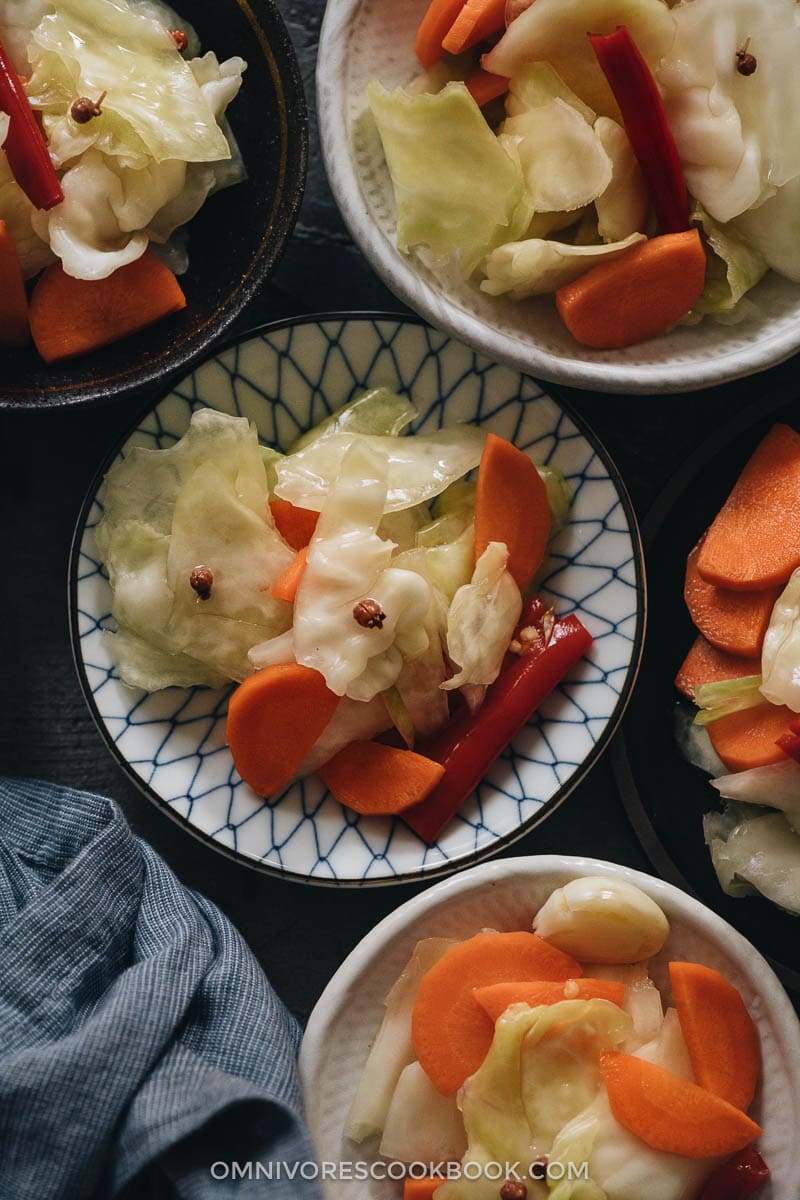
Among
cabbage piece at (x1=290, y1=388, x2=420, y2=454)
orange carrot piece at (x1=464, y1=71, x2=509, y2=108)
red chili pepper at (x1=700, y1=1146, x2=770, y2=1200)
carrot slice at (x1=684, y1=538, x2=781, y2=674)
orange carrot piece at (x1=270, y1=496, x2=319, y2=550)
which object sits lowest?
red chili pepper at (x1=700, y1=1146, x2=770, y2=1200)

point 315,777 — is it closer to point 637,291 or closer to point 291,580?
point 291,580

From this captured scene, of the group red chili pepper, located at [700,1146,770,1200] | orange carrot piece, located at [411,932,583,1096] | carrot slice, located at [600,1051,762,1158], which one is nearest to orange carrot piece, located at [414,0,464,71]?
orange carrot piece, located at [411,932,583,1096]

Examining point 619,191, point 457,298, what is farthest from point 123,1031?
point 619,191

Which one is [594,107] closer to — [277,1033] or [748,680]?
[748,680]

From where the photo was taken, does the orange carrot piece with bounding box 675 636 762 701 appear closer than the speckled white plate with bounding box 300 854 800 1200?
No

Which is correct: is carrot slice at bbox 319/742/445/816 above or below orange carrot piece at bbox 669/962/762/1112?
above

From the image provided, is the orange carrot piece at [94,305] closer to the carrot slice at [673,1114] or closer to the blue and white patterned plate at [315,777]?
the blue and white patterned plate at [315,777]

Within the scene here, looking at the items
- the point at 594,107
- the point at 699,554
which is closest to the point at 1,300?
the point at 594,107

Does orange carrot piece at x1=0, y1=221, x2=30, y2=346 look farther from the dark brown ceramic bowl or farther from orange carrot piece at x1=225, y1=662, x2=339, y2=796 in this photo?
orange carrot piece at x1=225, y1=662, x2=339, y2=796
